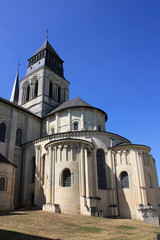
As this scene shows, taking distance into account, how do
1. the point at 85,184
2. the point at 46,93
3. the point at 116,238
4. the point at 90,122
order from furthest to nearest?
the point at 46,93 < the point at 90,122 < the point at 85,184 < the point at 116,238

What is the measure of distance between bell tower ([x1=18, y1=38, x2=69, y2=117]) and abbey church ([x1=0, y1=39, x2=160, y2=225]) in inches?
156

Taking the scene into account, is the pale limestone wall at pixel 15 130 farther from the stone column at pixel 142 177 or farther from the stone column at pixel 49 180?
the stone column at pixel 142 177

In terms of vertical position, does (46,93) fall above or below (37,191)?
above

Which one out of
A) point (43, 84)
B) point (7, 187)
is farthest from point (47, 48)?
point (7, 187)

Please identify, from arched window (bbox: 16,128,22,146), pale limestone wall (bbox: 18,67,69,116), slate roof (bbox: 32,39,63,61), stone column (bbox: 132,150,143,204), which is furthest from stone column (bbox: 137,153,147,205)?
slate roof (bbox: 32,39,63,61)

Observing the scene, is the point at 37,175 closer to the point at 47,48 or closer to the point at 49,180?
the point at 49,180

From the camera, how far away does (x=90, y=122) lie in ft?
94.4

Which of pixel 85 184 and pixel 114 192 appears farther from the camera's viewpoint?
pixel 114 192

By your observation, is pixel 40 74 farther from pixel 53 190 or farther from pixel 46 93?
pixel 53 190

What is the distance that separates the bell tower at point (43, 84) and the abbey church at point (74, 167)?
3.96 m

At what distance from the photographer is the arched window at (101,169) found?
2382 centimetres

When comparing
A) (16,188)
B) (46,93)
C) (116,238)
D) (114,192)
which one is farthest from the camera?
(46,93)

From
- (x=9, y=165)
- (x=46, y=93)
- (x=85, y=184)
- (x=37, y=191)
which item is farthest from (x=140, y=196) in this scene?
(x=46, y=93)

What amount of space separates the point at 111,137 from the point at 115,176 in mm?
4881
